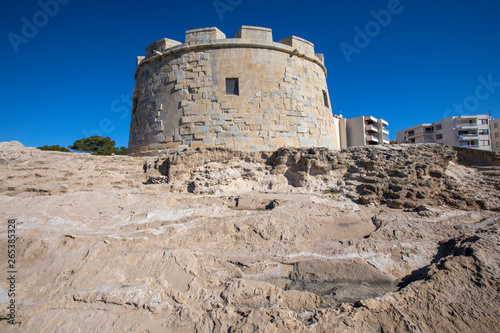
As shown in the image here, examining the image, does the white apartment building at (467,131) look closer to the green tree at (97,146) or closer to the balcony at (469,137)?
the balcony at (469,137)

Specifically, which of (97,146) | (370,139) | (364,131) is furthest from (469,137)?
(97,146)

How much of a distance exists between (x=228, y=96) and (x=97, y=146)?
1134 inches

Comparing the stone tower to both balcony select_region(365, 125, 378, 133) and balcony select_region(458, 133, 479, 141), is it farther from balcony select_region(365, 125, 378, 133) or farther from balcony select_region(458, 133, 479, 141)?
balcony select_region(458, 133, 479, 141)

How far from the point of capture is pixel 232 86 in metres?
9.45

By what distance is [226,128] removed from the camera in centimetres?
899

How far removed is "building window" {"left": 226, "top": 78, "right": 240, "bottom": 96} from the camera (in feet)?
30.9

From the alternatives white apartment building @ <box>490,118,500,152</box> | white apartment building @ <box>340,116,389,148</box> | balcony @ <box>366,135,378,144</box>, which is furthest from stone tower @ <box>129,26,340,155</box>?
white apartment building @ <box>490,118,500,152</box>

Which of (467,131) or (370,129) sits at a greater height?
(370,129)

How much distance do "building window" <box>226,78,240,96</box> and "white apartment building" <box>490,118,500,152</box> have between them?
55.0m

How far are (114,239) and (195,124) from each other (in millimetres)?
5432

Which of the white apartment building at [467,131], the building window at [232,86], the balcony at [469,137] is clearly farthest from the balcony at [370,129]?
the building window at [232,86]

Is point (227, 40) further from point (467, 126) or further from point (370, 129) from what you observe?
point (467, 126)

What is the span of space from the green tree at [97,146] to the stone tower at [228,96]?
77.9ft

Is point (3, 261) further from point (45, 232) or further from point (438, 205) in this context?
point (438, 205)
